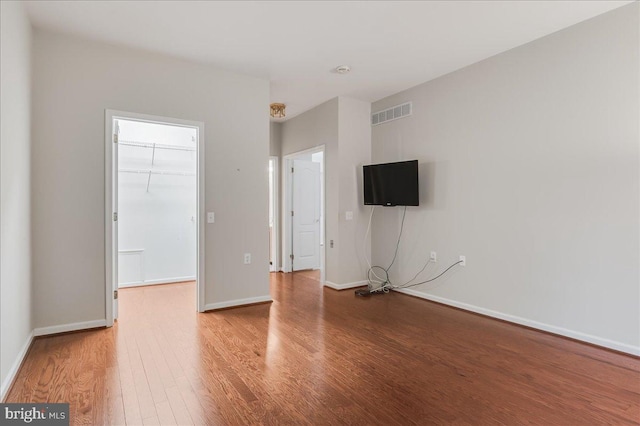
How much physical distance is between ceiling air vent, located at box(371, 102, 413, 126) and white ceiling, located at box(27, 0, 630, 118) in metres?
0.66

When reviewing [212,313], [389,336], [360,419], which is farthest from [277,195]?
[360,419]

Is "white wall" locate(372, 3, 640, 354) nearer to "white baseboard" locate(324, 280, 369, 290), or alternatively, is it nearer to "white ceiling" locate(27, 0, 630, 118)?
"white ceiling" locate(27, 0, 630, 118)

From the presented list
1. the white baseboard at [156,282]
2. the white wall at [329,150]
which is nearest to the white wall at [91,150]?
the white wall at [329,150]

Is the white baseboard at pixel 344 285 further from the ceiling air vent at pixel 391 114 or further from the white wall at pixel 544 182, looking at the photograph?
the ceiling air vent at pixel 391 114

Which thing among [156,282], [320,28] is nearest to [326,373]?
[320,28]

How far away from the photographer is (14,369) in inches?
91.6

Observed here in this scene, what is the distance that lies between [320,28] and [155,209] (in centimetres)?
364

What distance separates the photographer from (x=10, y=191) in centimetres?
234

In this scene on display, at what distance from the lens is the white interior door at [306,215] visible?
6.22 metres

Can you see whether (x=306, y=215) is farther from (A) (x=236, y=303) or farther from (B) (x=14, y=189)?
(B) (x=14, y=189)

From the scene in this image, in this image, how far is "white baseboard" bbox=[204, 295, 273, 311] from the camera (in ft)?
12.6

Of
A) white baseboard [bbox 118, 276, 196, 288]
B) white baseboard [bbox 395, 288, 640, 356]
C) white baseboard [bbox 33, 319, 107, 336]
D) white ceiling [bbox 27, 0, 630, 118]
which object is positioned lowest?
white baseboard [bbox 395, 288, 640, 356]

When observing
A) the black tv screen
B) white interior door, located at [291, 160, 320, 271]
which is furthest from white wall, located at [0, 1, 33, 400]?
white interior door, located at [291, 160, 320, 271]

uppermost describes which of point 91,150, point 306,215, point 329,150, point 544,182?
point 329,150
